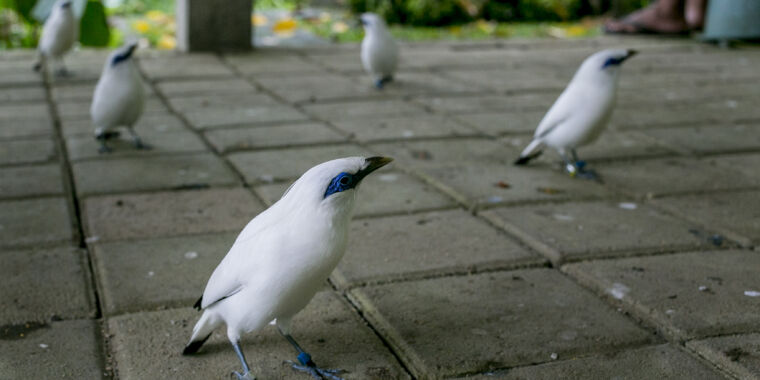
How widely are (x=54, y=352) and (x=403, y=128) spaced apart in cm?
306

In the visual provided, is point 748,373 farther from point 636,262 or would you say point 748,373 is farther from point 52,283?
point 52,283

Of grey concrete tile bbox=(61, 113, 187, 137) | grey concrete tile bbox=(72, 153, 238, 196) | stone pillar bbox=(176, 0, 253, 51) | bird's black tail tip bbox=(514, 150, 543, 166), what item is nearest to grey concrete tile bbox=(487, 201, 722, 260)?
bird's black tail tip bbox=(514, 150, 543, 166)

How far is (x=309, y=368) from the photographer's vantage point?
2.22 metres

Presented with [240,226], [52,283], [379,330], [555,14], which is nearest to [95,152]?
[240,226]

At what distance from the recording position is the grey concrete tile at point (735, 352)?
2.24 meters

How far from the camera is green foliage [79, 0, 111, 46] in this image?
7.61 m

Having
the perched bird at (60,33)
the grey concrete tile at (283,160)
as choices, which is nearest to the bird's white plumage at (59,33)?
the perched bird at (60,33)

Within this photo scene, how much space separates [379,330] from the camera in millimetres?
2488

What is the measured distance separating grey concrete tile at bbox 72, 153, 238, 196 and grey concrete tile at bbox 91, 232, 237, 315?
2.45 feet

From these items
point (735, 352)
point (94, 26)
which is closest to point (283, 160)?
point (735, 352)

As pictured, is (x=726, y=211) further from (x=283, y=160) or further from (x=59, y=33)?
(x=59, y=33)

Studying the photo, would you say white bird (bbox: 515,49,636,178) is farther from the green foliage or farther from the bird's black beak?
the green foliage

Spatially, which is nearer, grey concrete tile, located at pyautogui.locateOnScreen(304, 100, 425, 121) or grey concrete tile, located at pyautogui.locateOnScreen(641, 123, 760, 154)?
grey concrete tile, located at pyautogui.locateOnScreen(641, 123, 760, 154)

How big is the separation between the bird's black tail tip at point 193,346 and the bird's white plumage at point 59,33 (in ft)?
15.2
